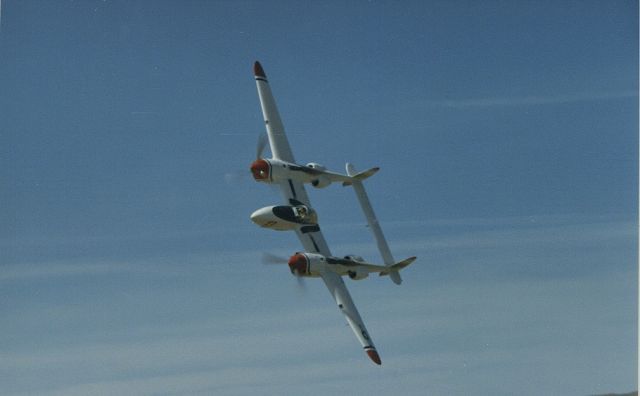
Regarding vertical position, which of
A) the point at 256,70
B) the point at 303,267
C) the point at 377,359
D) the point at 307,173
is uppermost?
the point at 256,70

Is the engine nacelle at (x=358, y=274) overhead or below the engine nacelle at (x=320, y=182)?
below

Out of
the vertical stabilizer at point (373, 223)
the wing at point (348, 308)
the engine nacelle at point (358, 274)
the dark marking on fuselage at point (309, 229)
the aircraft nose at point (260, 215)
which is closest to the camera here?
the aircraft nose at point (260, 215)

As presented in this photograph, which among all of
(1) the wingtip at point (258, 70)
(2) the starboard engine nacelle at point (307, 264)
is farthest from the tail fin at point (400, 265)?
(1) the wingtip at point (258, 70)

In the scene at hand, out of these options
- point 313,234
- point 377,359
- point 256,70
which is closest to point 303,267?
point 313,234

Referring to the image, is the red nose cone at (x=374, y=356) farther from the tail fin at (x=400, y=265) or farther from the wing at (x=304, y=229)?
the tail fin at (x=400, y=265)

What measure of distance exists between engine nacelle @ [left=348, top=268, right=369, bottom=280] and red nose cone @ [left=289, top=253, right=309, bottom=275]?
2.40m

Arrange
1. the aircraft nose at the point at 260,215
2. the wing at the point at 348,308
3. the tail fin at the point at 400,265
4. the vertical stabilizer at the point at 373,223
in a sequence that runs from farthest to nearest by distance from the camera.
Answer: the tail fin at the point at 400,265, the vertical stabilizer at the point at 373,223, the wing at the point at 348,308, the aircraft nose at the point at 260,215

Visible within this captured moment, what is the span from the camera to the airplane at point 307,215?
128 ft

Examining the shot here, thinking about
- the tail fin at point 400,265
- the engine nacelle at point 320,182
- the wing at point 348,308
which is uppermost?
the engine nacelle at point 320,182

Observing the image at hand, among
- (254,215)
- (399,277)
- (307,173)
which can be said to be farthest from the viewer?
(399,277)

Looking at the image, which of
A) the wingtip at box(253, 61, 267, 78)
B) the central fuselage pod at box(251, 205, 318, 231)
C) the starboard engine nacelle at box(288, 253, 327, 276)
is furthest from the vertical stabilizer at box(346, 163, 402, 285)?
the wingtip at box(253, 61, 267, 78)

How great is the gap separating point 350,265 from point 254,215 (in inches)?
202

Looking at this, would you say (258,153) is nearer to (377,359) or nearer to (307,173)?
(307,173)

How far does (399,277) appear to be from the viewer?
142ft
